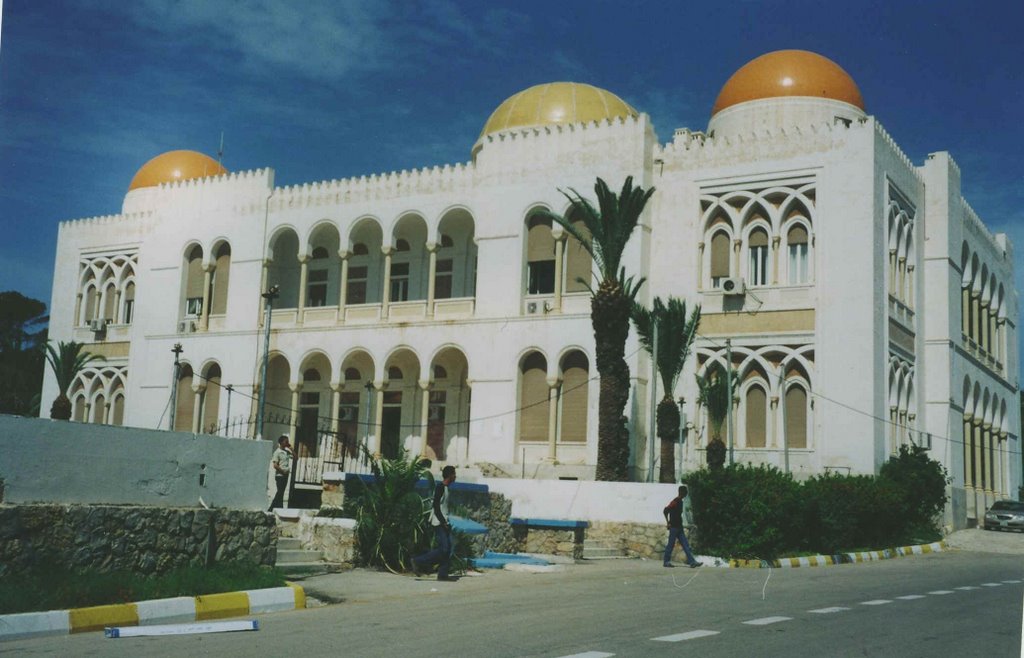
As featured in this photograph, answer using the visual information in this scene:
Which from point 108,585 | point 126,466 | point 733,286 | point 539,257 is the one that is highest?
point 539,257

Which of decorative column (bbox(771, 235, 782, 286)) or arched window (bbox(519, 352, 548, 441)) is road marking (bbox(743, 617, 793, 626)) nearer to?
decorative column (bbox(771, 235, 782, 286))

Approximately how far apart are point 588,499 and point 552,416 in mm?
9131

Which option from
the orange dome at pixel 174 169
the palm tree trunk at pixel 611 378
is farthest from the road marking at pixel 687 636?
the orange dome at pixel 174 169

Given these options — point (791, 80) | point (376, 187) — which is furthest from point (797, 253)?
point (376, 187)

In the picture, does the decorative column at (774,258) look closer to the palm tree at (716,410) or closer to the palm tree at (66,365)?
the palm tree at (716,410)

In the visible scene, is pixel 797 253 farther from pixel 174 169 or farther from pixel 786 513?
pixel 174 169

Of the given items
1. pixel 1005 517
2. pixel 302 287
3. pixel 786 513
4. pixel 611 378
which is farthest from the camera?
pixel 302 287

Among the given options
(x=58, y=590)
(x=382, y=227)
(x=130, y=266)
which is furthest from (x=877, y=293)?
(x=130, y=266)

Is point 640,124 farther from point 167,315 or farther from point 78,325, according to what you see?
point 78,325

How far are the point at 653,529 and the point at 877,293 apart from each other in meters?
11.7

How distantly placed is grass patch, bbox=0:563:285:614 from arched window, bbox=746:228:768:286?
2103 cm

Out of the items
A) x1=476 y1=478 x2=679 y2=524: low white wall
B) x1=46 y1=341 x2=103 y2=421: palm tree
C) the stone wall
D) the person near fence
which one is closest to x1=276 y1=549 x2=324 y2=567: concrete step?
the stone wall

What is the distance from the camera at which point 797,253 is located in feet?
96.8

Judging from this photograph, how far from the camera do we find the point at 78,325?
41.2m
